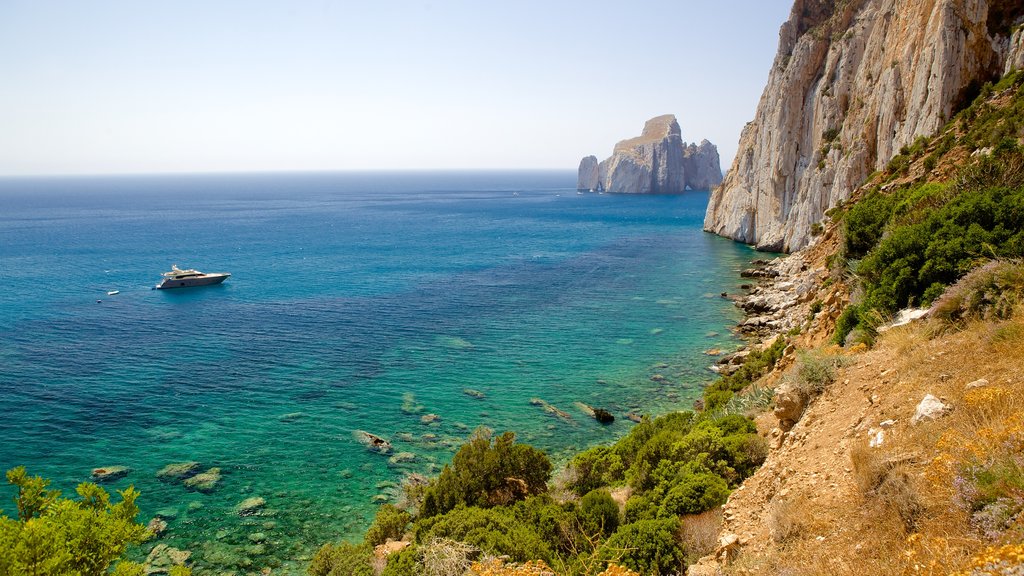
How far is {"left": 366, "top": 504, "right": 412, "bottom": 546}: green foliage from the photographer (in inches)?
690

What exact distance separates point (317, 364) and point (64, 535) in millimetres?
25151

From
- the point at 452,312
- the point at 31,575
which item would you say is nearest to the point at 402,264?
the point at 452,312

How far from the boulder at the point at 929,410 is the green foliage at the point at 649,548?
197 inches

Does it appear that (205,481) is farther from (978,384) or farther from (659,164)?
(659,164)

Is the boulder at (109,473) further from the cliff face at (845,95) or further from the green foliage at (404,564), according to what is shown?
the cliff face at (845,95)

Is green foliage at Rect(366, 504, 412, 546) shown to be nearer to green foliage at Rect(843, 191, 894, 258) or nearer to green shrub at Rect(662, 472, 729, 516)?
green shrub at Rect(662, 472, 729, 516)

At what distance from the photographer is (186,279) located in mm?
56188

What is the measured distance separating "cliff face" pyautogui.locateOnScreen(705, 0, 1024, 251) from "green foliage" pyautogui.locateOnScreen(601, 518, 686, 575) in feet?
133

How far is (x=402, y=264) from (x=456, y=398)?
40.6 metres

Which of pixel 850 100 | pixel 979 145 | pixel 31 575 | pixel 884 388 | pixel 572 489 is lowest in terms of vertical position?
pixel 572 489

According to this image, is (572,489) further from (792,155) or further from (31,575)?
(792,155)

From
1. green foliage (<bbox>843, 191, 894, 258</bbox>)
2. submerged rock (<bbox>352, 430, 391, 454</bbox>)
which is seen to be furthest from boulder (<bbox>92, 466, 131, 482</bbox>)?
green foliage (<bbox>843, 191, 894, 258</bbox>)

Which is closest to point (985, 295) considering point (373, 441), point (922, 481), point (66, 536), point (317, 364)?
point (922, 481)

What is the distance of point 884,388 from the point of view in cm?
1103
